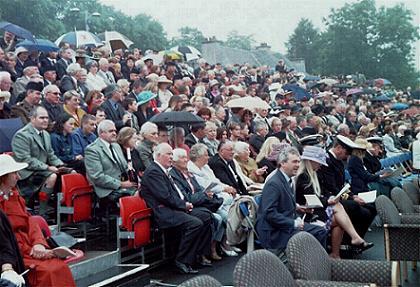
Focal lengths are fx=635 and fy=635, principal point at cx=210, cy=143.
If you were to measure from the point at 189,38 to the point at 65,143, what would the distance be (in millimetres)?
72559

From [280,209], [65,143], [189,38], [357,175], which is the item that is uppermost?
[189,38]

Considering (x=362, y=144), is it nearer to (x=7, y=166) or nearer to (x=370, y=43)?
(x=7, y=166)

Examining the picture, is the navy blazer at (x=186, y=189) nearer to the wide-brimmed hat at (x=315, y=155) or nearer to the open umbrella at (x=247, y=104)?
the wide-brimmed hat at (x=315, y=155)

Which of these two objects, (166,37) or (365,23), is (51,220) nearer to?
(166,37)

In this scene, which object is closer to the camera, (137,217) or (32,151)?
(137,217)

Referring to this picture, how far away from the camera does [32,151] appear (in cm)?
711

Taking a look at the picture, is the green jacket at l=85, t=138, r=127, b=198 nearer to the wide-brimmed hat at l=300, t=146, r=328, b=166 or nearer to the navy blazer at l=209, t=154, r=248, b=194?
the navy blazer at l=209, t=154, r=248, b=194

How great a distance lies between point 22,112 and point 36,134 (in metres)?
0.98

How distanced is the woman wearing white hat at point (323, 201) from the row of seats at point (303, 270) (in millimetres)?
2490

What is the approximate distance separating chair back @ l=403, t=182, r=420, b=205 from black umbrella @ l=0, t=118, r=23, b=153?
4.90 metres

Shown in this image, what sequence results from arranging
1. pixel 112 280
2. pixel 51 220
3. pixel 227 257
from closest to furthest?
pixel 112 280 → pixel 51 220 → pixel 227 257

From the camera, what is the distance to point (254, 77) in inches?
955

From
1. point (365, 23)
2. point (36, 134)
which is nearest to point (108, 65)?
point (36, 134)

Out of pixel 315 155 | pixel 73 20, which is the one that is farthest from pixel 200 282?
pixel 73 20
